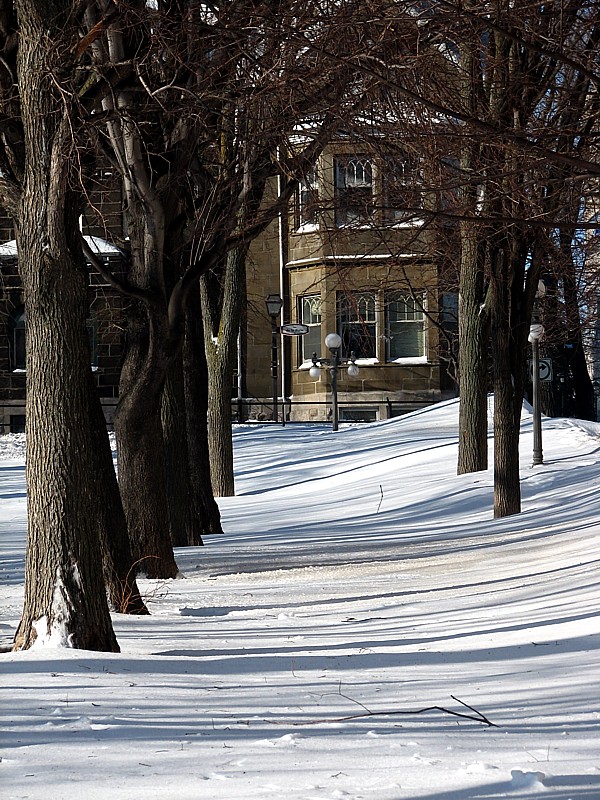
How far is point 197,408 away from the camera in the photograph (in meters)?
16.3

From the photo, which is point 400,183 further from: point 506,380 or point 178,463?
point 506,380

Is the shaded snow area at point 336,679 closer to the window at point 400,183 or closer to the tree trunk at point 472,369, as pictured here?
the window at point 400,183

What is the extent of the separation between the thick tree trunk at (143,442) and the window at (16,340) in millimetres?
25383

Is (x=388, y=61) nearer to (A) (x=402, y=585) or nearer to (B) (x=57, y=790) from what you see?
(A) (x=402, y=585)

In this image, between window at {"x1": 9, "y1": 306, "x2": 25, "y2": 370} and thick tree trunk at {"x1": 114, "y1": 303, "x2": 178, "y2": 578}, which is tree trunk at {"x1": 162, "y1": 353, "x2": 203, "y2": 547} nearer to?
thick tree trunk at {"x1": 114, "y1": 303, "x2": 178, "y2": 578}

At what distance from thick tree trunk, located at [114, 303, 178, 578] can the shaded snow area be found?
15.8 inches

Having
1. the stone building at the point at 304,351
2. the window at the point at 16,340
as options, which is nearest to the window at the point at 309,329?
the stone building at the point at 304,351

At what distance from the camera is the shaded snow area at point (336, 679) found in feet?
14.4

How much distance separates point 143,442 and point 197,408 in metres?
5.02

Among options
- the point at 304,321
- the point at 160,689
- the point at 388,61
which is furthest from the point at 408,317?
the point at 160,689

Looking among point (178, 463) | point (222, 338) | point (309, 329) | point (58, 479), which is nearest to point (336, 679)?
point (58, 479)

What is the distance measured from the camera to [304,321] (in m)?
38.8

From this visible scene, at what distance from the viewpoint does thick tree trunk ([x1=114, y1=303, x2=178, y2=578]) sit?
11188 mm

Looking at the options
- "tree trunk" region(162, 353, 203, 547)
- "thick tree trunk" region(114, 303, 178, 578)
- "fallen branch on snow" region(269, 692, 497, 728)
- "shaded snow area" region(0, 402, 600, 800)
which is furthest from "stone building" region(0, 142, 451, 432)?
"fallen branch on snow" region(269, 692, 497, 728)
